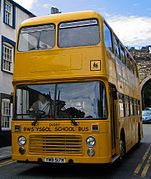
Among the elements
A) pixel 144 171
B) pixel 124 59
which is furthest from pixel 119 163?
pixel 124 59

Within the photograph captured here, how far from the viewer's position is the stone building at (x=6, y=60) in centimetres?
1850

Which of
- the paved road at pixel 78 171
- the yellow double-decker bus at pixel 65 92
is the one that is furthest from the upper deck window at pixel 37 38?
the paved road at pixel 78 171

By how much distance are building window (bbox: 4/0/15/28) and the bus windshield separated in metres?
10.1

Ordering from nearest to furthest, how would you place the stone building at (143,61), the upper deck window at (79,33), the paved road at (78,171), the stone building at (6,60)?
1. the paved road at (78,171)
2. the upper deck window at (79,33)
3. the stone building at (6,60)
4. the stone building at (143,61)

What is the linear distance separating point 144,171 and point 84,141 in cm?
236

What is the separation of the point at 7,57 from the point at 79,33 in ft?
32.4

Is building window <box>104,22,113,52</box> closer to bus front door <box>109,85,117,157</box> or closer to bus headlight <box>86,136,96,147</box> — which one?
bus front door <box>109,85,117,157</box>

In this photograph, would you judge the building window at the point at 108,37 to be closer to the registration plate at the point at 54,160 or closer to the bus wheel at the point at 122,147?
the bus wheel at the point at 122,147

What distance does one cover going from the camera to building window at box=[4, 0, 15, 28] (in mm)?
19375

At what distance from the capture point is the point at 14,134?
1010 centimetres

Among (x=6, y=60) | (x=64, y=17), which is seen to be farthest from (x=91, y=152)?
(x=6, y=60)

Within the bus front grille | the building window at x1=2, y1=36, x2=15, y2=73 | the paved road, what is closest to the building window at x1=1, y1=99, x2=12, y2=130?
the building window at x1=2, y1=36, x2=15, y2=73

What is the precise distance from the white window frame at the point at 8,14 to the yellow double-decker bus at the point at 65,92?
9.14 meters

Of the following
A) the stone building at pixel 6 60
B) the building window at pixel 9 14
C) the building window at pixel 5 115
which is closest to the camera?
the stone building at pixel 6 60
